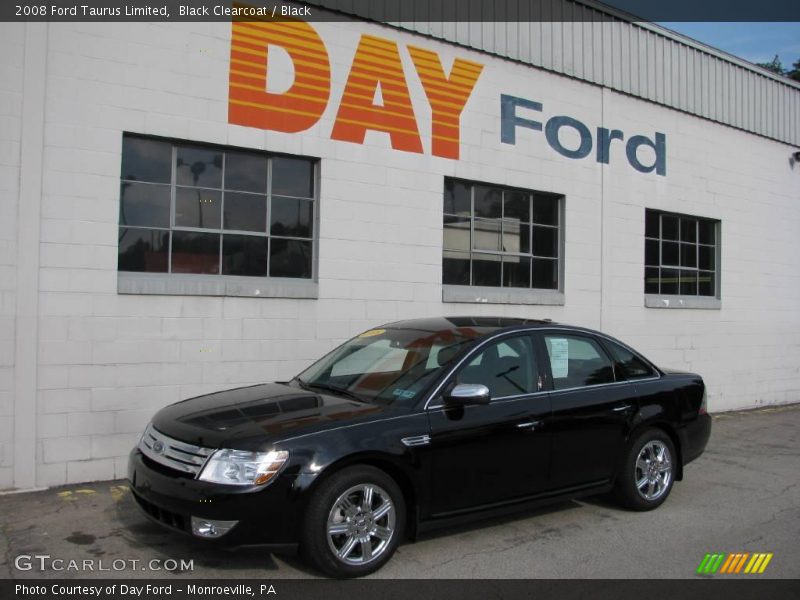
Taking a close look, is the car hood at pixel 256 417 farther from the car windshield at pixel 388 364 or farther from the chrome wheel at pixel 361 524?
the chrome wheel at pixel 361 524

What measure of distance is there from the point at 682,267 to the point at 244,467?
10174 millimetres

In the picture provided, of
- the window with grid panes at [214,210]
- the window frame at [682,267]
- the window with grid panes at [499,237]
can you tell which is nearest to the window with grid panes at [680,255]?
the window frame at [682,267]

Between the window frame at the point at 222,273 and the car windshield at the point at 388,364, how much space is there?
199 cm

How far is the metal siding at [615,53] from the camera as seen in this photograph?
9.30m

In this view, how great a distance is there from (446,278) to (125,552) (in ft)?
18.6

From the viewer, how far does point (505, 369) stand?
17.3 ft

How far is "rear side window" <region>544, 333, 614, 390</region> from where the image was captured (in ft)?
18.2

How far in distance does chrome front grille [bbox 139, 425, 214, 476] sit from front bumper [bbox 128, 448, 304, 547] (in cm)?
9

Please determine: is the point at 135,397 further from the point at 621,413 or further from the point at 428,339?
the point at 621,413

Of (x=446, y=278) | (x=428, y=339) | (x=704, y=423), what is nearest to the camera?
(x=428, y=339)

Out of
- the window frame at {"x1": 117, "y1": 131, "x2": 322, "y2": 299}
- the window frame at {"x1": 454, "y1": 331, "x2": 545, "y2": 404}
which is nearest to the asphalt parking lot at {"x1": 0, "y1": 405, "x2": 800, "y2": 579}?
the window frame at {"x1": 454, "y1": 331, "x2": 545, "y2": 404}

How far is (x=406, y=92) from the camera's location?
8812mm
